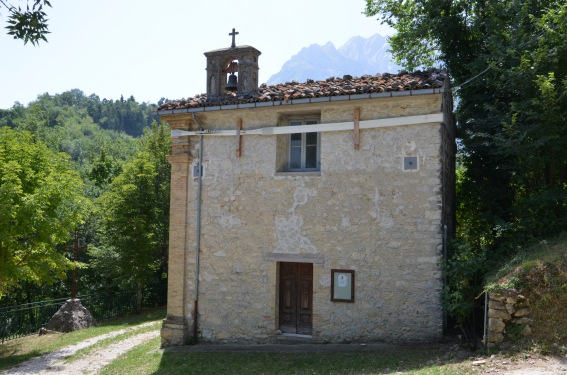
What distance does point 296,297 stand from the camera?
10586 mm

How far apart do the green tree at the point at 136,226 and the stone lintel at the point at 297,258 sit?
10.1m

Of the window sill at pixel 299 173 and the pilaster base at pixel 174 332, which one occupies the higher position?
the window sill at pixel 299 173

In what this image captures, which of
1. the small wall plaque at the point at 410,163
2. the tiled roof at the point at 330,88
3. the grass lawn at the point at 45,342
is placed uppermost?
the tiled roof at the point at 330,88

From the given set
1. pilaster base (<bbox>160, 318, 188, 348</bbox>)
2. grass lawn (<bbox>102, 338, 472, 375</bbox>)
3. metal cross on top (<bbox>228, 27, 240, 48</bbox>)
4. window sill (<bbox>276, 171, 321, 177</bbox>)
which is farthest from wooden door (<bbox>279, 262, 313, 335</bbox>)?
metal cross on top (<bbox>228, 27, 240, 48</bbox>)

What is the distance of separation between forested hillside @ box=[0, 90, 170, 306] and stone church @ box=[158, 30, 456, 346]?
82.1 inches

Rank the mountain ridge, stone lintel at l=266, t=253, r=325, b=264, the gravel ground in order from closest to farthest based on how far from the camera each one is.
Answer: the gravel ground
stone lintel at l=266, t=253, r=325, b=264
the mountain ridge

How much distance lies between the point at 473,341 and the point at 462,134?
529 cm

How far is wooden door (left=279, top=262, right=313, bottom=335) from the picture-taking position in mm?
10500

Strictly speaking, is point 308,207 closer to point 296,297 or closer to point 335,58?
point 296,297

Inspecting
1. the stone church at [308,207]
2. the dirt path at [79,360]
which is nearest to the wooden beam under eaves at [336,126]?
the stone church at [308,207]

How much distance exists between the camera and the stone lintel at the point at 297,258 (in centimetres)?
1018

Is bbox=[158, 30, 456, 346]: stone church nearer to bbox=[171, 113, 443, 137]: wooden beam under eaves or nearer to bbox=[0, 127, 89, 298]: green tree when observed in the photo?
bbox=[171, 113, 443, 137]: wooden beam under eaves

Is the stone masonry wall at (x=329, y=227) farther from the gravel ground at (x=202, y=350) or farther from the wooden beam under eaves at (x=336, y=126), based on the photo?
the gravel ground at (x=202, y=350)

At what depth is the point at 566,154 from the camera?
9977mm
